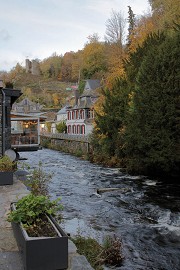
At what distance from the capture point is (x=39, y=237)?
4.87 m

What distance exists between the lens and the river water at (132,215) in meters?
8.89

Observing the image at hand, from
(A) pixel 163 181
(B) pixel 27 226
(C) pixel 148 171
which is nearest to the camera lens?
(B) pixel 27 226

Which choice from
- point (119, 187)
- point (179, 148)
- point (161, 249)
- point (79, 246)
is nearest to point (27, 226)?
point (79, 246)

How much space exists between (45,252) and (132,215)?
827cm

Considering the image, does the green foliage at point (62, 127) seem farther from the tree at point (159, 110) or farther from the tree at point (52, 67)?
the tree at point (52, 67)

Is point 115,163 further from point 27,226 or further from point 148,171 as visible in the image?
point 27,226

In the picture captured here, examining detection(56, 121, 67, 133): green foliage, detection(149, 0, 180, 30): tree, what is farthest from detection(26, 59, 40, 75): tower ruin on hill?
detection(149, 0, 180, 30): tree

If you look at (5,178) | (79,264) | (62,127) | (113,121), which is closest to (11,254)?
(79,264)

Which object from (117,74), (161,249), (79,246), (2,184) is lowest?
(161,249)

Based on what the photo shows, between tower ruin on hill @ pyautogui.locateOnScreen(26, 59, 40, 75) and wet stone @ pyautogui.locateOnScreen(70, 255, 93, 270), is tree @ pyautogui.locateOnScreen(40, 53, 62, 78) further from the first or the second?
wet stone @ pyautogui.locateOnScreen(70, 255, 93, 270)

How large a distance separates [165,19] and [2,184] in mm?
27347

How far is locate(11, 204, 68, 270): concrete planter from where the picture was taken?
4781mm

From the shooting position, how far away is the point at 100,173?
79.1ft

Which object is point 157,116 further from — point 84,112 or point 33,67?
point 33,67
